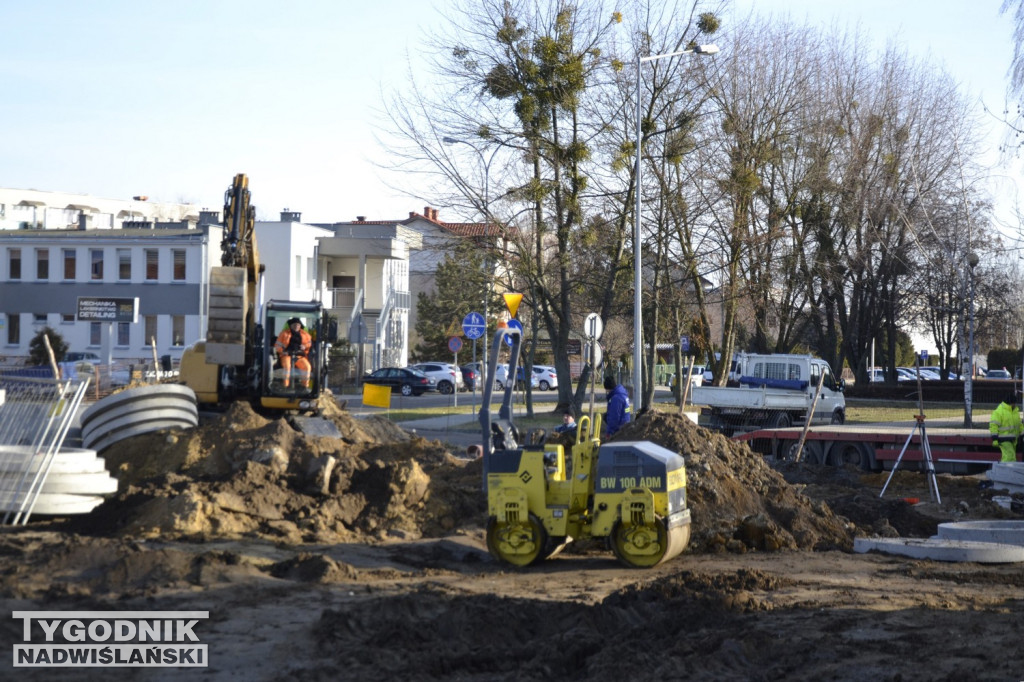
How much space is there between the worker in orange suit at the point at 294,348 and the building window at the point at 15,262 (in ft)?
132

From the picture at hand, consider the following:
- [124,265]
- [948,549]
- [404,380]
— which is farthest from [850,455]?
[124,265]

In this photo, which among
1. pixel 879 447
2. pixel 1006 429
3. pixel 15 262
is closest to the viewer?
pixel 1006 429

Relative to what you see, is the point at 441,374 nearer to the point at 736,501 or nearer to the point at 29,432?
the point at 29,432

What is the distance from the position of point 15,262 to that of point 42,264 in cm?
142

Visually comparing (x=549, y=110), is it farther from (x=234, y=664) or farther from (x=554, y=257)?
(x=234, y=664)

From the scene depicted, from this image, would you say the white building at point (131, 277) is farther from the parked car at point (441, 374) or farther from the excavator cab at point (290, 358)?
the excavator cab at point (290, 358)

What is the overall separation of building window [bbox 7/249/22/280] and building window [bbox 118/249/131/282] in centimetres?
527

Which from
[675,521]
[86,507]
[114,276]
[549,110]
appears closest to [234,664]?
[675,521]

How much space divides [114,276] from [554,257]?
99.0 ft

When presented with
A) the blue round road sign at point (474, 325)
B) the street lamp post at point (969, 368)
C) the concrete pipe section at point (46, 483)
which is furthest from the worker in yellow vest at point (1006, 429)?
the concrete pipe section at point (46, 483)

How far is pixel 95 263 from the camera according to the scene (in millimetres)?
53969

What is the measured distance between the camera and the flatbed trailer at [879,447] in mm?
21344

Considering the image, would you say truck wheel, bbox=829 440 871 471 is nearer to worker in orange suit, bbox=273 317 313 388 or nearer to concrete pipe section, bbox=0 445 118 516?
worker in orange suit, bbox=273 317 313 388

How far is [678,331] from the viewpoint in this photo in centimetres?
3384
